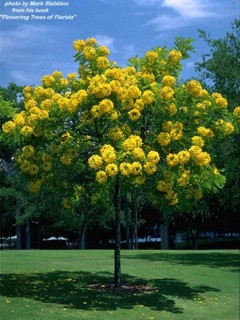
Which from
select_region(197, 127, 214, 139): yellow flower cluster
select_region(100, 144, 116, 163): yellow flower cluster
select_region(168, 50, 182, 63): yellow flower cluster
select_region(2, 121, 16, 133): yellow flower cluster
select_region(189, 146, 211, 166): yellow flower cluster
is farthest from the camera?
select_region(168, 50, 182, 63): yellow flower cluster

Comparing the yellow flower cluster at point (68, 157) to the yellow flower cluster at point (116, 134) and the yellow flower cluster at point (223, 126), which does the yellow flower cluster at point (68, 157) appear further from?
the yellow flower cluster at point (223, 126)

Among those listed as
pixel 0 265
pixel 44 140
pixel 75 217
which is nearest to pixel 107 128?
pixel 44 140

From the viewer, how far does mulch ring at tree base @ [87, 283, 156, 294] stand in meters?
15.2

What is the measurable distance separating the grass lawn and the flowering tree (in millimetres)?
1740

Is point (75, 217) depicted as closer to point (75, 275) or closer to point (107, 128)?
point (75, 275)

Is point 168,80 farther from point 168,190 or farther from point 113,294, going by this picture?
point 113,294

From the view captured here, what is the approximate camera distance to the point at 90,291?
15.0m

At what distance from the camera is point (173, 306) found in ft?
43.9

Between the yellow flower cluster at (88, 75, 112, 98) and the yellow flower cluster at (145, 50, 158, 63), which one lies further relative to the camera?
the yellow flower cluster at (145, 50, 158, 63)

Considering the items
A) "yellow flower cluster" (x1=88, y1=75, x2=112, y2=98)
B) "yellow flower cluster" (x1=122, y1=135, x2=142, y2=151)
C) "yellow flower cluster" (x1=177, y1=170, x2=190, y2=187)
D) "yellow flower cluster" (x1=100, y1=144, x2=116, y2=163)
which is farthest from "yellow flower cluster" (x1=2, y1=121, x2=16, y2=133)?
"yellow flower cluster" (x1=177, y1=170, x2=190, y2=187)

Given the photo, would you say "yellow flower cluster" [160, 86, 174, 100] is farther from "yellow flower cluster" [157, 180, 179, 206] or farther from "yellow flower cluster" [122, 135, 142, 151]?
"yellow flower cluster" [157, 180, 179, 206]

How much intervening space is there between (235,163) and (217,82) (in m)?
5.11

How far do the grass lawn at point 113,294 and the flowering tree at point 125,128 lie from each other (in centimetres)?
174

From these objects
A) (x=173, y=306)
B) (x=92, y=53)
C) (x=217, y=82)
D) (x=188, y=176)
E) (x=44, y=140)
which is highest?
(x=217, y=82)
